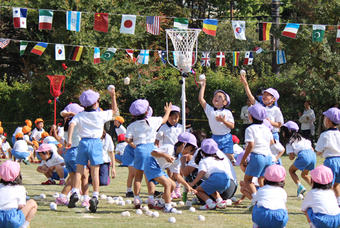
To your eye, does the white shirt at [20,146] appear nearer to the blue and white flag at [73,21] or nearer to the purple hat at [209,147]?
the blue and white flag at [73,21]

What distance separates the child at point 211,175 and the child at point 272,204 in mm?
2213

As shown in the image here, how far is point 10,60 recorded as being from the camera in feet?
116

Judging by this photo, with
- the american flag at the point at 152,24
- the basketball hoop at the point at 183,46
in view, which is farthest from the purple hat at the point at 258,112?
the american flag at the point at 152,24

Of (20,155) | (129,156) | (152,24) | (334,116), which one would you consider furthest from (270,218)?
(152,24)

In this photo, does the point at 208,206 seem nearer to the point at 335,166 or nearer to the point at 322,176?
the point at 335,166

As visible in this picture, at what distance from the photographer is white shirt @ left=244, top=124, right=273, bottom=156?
8.50m

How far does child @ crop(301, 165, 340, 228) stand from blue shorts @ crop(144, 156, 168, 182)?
2582 mm

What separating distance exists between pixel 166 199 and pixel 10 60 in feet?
94.4

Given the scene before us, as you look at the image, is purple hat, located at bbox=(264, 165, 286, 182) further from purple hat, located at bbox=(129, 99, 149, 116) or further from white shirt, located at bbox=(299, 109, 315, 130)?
white shirt, located at bbox=(299, 109, 315, 130)

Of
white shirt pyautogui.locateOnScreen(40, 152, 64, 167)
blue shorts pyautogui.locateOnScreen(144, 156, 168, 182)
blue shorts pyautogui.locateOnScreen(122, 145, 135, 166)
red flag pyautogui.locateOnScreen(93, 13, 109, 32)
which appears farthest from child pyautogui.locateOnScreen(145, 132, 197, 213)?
red flag pyautogui.locateOnScreen(93, 13, 109, 32)

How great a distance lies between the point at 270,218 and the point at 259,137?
2.30 metres

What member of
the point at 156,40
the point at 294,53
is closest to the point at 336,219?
the point at 294,53

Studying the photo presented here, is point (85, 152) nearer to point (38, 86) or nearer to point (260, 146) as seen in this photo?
point (260, 146)

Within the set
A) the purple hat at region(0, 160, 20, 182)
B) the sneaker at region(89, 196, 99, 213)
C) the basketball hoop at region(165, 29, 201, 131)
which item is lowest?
the sneaker at region(89, 196, 99, 213)
